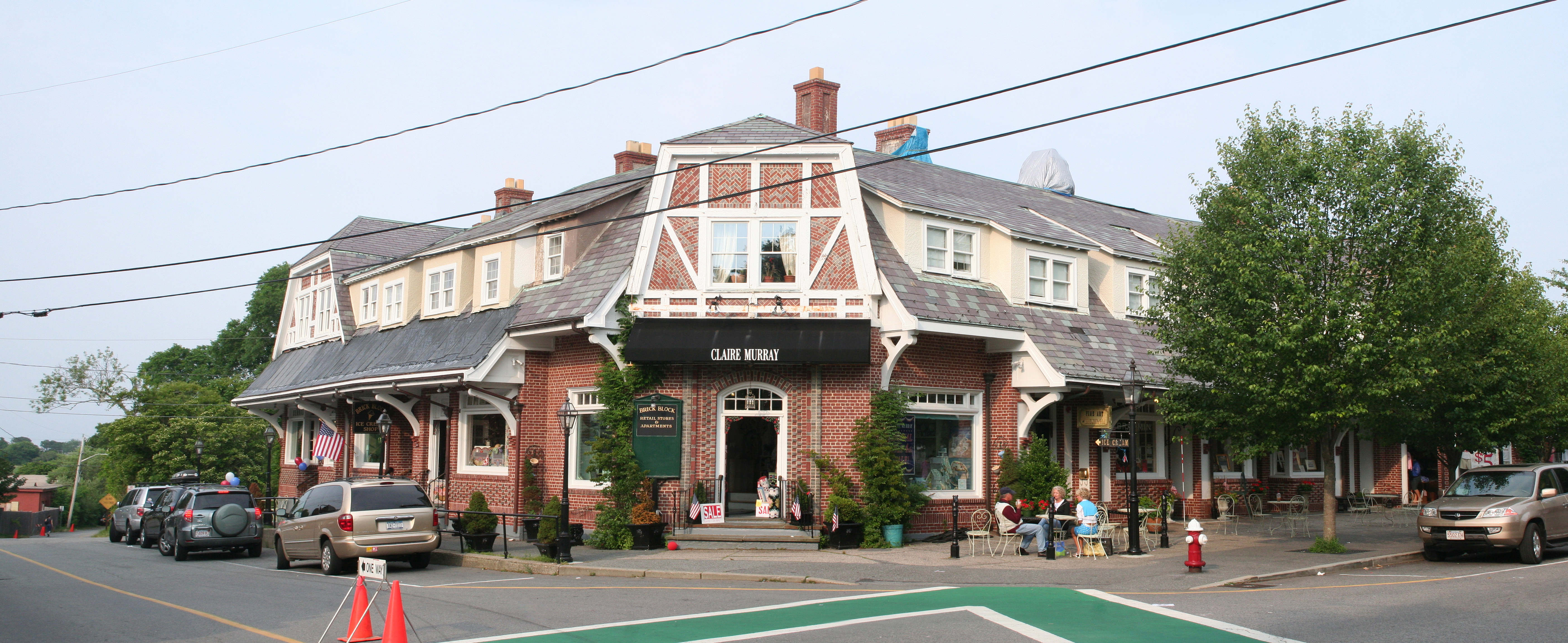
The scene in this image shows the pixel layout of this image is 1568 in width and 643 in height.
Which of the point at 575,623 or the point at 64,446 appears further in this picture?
the point at 64,446

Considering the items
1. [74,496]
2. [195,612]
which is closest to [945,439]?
[195,612]

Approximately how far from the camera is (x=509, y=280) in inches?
950

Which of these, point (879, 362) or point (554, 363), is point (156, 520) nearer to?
point (554, 363)

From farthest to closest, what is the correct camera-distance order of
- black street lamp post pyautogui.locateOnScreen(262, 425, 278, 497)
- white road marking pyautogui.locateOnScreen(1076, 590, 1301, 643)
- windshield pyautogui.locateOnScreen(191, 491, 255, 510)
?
black street lamp post pyautogui.locateOnScreen(262, 425, 278, 497), windshield pyautogui.locateOnScreen(191, 491, 255, 510), white road marking pyautogui.locateOnScreen(1076, 590, 1301, 643)

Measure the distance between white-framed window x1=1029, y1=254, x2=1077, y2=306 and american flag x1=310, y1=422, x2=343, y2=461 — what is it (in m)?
18.0

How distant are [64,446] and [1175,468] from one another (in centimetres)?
21441

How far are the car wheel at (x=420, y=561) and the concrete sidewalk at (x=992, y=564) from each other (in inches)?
71.3

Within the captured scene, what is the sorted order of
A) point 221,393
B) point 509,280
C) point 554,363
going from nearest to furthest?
point 554,363 → point 509,280 → point 221,393

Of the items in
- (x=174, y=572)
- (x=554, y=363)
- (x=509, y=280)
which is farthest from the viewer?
(x=509, y=280)

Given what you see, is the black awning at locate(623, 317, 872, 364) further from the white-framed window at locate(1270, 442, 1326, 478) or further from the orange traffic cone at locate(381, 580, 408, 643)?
the white-framed window at locate(1270, 442, 1326, 478)

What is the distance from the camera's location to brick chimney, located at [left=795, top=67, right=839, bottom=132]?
25672mm

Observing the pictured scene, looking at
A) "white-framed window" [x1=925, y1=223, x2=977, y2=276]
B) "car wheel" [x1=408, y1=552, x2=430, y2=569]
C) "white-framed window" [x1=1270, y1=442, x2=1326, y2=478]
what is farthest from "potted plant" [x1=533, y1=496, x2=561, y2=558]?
A: "white-framed window" [x1=1270, y1=442, x2=1326, y2=478]

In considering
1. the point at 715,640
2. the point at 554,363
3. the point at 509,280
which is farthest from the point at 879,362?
the point at 715,640

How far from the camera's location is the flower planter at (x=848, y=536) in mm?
19062
